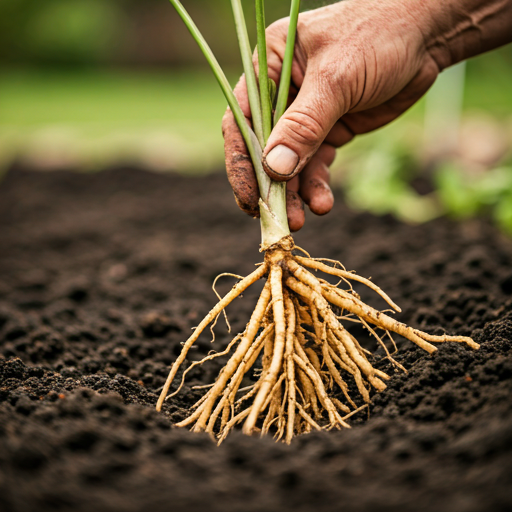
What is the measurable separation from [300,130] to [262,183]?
0.20m

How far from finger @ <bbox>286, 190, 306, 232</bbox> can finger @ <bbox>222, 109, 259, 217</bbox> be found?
131 mm

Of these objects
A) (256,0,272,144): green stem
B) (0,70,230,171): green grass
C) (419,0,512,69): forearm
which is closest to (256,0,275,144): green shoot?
(256,0,272,144): green stem

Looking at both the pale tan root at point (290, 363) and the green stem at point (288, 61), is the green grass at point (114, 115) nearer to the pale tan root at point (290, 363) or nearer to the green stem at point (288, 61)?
the green stem at point (288, 61)

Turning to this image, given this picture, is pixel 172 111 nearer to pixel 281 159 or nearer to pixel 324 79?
pixel 324 79

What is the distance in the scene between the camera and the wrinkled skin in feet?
4.93

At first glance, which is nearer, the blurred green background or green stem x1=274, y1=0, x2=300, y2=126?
green stem x1=274, y1=0, x2=300, y2=126

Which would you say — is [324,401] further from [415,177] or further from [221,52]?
[221,52]

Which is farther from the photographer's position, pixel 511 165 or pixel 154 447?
pixel 511 165

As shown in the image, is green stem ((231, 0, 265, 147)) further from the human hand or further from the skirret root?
the skirret root

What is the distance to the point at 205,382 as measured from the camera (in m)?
1.71

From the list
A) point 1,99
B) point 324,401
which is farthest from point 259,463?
point 1,99

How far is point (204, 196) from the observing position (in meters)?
4.49

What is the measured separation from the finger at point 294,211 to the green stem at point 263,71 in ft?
0.84

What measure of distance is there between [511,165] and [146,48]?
12991mm
